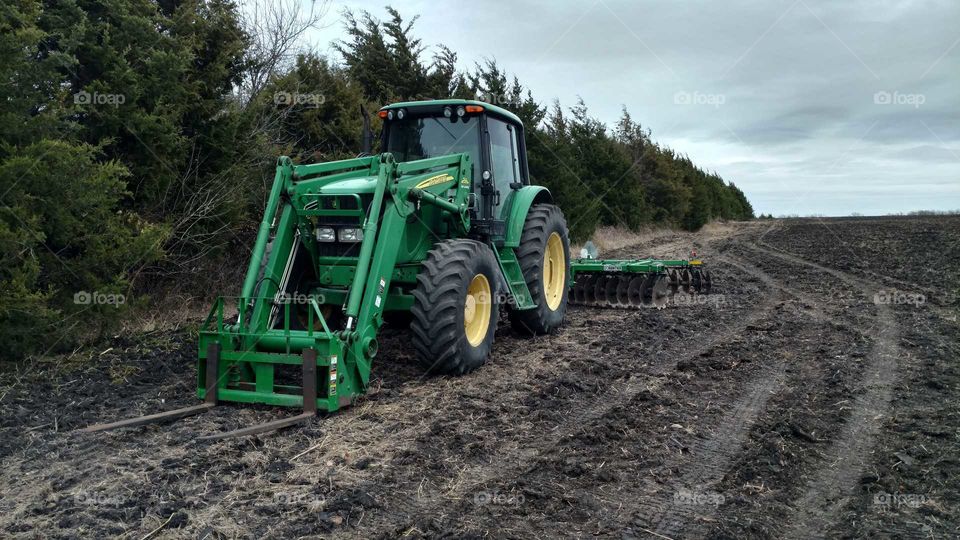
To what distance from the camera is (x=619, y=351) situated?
745 centimetres

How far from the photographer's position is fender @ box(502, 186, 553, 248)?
7828 millimetres

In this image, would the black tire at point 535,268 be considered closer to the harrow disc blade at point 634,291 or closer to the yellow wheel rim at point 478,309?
the yellow wheel rim at point 478,309

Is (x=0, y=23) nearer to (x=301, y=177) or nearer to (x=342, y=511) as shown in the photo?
(x=301, y=177)

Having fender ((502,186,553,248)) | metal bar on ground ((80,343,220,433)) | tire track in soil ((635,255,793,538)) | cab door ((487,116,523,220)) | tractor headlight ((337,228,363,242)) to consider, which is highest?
cab door ((487,116,523,220))

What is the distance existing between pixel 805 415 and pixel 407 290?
352 centimetres

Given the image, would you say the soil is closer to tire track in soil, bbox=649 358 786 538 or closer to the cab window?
tire track in soil, bbox=649 358 786 538

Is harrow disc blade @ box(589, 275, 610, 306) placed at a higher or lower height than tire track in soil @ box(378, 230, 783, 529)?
higher

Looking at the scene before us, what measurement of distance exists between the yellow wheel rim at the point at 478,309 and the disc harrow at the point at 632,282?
3979 millimetres

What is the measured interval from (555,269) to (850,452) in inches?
197

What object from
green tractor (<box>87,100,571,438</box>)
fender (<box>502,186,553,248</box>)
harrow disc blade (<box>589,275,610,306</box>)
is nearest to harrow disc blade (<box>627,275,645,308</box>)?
harrow disc blade (<box>589,275,610,306</box>)

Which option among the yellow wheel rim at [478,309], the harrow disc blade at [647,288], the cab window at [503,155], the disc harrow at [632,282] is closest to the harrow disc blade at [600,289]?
the disc harrow at [632,282]

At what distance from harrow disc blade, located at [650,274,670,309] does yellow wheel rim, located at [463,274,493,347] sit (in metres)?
4.28

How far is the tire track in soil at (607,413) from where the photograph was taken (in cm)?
393

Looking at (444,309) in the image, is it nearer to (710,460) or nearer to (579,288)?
(710,460)
